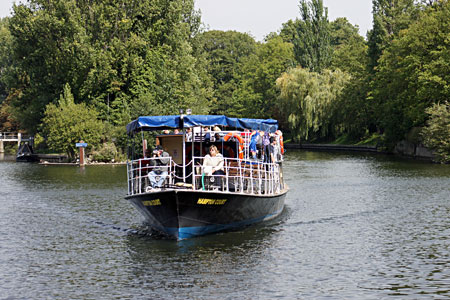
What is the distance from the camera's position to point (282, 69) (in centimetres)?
12069

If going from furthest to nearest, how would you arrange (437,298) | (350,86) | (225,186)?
(350,86)
(225,186)
(437,298)

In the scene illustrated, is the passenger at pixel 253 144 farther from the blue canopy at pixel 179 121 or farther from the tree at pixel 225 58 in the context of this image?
the tree at pixel 225 58

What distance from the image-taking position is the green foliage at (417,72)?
66.4 meters

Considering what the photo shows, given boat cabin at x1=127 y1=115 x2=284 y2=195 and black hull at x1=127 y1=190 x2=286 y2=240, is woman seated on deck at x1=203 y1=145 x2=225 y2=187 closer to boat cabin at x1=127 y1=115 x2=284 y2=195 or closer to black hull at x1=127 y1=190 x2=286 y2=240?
boat cabin at x1=127 y1=115 x2=284 y2=195

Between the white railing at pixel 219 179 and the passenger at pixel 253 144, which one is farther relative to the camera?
the passenger at pixel 253 144

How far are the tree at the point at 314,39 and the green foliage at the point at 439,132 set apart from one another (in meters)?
45.1

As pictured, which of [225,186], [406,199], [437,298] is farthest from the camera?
[406,199]

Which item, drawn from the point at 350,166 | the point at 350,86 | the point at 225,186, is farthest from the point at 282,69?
the point at 225,186

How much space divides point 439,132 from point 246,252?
143 ft

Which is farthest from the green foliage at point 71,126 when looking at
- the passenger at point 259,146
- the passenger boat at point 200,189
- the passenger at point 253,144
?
the passenger boat at point 200,189

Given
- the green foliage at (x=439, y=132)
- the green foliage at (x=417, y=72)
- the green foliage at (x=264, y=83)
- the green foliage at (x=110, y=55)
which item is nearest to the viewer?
the green foliage at (x=439, y=132)

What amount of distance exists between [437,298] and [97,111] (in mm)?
66467

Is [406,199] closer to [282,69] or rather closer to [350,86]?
[350,86]

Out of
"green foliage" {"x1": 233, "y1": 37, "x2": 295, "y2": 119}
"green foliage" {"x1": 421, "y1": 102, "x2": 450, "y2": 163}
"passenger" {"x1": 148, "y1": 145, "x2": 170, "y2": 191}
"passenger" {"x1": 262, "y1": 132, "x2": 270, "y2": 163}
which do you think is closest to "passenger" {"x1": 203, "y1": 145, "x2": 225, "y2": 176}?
"passenger" {"x1": 148, "y1": 145, "x2": 170, "y2": 191}
